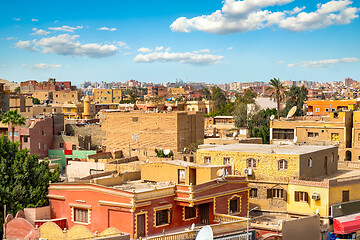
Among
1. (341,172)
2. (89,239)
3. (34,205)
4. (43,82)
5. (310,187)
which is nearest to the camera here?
(89,239)

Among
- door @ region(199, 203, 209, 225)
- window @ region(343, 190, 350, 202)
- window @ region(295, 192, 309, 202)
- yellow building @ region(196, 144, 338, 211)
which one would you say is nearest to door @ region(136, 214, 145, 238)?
door @ region(199, 203, 209, 225)

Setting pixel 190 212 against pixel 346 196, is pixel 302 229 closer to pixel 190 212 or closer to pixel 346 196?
pixel 346 196

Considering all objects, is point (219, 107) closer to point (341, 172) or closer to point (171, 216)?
point (341, 172)

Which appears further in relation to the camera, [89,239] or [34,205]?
[34,205]

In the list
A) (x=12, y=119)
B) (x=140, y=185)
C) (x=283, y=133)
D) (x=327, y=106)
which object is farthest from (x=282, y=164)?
(x=327, y=106)

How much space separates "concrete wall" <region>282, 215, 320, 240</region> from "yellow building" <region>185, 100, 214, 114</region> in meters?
67.5

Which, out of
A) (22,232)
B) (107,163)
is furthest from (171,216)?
(107,163)

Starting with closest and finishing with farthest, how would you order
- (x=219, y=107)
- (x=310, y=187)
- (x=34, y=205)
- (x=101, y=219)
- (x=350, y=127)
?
1. (x=101, y=219)
2. (x=34, y=205)
3. (x=310, y=187)
4. (x=350, y=127)
5. (x=219, y=107)

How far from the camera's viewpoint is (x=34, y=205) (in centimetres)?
2484

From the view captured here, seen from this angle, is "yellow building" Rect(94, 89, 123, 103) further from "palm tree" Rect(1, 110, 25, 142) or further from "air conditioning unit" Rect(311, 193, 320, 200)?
"air conditioning unit" Rect(311, 193, 320, 200)

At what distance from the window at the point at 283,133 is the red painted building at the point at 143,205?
21064 millimetres

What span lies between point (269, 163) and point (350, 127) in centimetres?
1854

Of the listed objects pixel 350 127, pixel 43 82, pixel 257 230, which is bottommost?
pixel 257 230

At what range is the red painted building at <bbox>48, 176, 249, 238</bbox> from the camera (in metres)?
21.0
